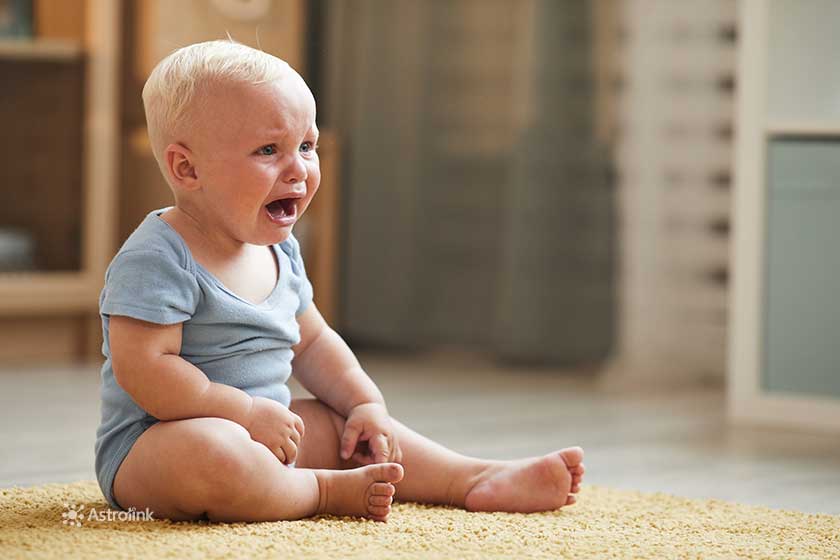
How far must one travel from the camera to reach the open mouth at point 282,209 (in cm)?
108

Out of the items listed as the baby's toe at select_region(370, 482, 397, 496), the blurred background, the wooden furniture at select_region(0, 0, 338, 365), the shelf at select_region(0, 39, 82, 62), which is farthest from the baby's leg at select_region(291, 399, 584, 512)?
the shelf at select_region(0, 39, 82, 62)

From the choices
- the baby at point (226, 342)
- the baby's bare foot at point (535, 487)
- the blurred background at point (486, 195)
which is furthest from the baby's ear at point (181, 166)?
the blurred background at point (486, 195)

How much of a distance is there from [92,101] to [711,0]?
119 cm

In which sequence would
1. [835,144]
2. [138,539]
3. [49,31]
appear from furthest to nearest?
[49,31] → [835,144] → [138,539]

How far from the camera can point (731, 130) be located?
2.29 metres

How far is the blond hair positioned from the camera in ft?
3.43

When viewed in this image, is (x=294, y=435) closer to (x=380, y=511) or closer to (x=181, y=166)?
(x=380, y=511)

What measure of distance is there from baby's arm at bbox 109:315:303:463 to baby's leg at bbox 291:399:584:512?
115 mm

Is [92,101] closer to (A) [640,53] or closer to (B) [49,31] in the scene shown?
(B) [49,31]

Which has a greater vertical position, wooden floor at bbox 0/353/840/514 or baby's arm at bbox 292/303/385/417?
baby's arm at bbox 292/303/385/417

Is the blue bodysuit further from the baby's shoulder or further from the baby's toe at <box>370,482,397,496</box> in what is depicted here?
the baby's toe at <box>370,482,397,496</box>

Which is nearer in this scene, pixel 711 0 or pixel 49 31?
pixel 711 0

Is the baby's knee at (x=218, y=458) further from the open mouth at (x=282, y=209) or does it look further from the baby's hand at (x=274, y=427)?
the open mouth at (x=282, y=209)

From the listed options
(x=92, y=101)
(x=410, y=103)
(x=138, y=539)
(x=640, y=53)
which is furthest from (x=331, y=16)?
(x=138, y=539)
